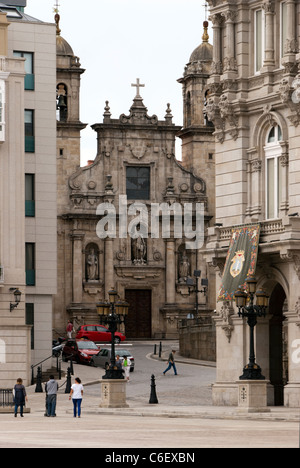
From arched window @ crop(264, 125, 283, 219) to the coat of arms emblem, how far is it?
69.0 inches

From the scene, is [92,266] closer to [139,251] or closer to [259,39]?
[139,251]

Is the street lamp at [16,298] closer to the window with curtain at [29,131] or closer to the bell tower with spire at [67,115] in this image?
the window with curtain at [29,131]

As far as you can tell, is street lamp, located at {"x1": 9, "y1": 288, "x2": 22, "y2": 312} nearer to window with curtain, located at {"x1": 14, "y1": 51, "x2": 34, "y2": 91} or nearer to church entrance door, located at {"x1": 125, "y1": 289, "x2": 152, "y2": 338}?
window with curtain, located at {"x1": 14, "y1": 51, "x2": 34, "y2": 91}

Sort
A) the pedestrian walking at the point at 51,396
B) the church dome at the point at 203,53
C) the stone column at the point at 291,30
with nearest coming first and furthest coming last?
1. the pedestrian walking at the point at 51,396
2. the stone column at the point at 291,30
3. the church dome at the point at 203,53

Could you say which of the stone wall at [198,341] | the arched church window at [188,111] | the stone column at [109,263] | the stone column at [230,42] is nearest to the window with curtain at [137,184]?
the stone column at [109,263]

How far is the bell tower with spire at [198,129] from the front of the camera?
95.7m

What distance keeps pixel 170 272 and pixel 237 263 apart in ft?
150

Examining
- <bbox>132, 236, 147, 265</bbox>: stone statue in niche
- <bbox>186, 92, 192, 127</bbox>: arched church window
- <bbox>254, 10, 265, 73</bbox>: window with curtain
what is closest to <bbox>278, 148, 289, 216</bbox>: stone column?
<bbox>254, 10, 265, 73</bbox>: window with curtain

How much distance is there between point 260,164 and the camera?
49438mm

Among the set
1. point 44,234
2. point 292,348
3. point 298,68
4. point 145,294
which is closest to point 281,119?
point 298,68

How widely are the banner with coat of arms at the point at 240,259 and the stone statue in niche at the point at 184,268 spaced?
1769 inches

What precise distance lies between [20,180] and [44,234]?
17.8ft

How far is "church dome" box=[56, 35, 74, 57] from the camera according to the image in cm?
9500
